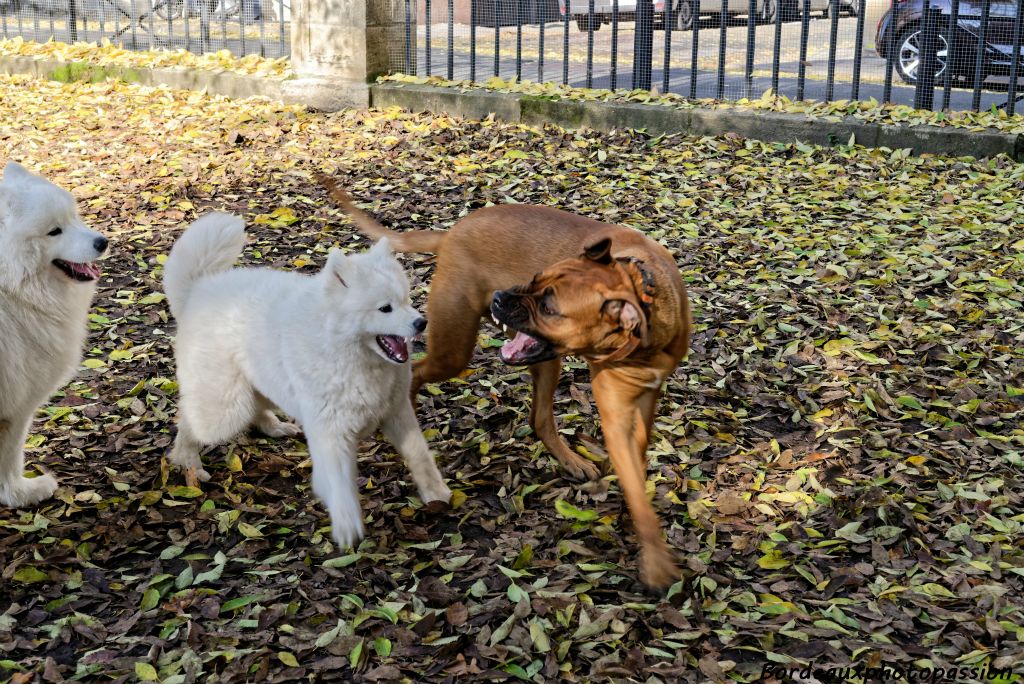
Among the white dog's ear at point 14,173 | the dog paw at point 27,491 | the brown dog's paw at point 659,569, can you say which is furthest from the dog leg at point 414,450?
the white dog's ear at point 14,173

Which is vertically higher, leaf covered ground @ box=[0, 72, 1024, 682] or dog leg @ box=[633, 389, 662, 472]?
dog leg @ box=[633, 389, 662, 472]

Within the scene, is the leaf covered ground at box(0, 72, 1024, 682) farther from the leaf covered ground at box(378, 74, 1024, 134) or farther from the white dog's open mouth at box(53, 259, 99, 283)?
the leaf covered ground at box(378, 74, 1024, 134)

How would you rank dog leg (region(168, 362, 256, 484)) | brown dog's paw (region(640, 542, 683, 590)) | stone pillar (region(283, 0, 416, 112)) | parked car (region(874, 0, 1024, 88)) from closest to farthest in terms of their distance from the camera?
brown dog's paw (region(640, 542, 683, 590)) → dog leg (region(168, 362, 256, 484)) → parked car (region(874, 0, 1024, 88)) → stone pillar (region(283, 0, 416, 112))

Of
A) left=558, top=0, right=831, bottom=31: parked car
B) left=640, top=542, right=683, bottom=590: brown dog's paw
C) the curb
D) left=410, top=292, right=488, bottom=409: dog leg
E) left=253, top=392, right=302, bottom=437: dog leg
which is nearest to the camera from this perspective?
left=640, top=542, right=683, bottom=590: brown dog's paw

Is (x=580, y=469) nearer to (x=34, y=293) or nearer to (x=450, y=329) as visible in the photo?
(x=450, y=329)

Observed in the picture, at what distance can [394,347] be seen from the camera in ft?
13.0

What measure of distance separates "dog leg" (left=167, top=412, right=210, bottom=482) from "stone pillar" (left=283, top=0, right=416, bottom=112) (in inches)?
275

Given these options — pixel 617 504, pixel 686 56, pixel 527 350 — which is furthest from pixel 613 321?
pixel 686 56

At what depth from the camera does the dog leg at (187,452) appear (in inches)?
182

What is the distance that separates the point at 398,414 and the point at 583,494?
0.96 metres

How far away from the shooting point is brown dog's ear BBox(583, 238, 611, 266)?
3754mm

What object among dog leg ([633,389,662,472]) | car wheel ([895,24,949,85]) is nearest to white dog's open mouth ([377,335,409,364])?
dog leg ([633,389,662,472])

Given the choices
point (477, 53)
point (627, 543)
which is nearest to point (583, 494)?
point (627, 543)

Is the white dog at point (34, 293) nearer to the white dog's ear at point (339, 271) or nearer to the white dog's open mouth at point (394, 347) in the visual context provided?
the white dog's ear at point (339, 271)
